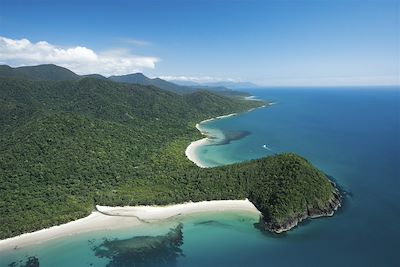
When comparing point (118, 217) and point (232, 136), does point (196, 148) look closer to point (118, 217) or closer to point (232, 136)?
point (232, 136)

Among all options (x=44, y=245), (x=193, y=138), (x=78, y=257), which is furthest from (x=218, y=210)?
(x=193, y=138)

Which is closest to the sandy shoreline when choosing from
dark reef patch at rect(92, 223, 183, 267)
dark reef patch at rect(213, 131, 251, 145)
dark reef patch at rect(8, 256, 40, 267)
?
dark reef patch at rect(8, 256, 40, 267)

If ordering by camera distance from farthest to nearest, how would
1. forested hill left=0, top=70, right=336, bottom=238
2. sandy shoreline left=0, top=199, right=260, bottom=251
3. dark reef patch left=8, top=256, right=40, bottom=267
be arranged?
forested hill left=0, top=70, right=336, bottom=238 < sandy shoreline left=0, top=199, right=260, bottom=251 < dark reef patch left=8, top=256, right=40, bottom=267

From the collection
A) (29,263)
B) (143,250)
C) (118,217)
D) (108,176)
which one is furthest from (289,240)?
(108,176)

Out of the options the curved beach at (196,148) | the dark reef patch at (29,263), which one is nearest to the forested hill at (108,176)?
the curved beach at (196,148)

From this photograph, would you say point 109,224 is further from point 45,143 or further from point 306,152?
point 306,152

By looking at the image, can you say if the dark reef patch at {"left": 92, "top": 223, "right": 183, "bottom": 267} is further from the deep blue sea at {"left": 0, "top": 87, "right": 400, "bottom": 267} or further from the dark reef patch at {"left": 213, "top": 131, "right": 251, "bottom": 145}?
the dark reef patch at {"left": 213, "top": 131, "right": 251, "bottom": 145}

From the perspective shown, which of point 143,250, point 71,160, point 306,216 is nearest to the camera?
Result: point 143,250
